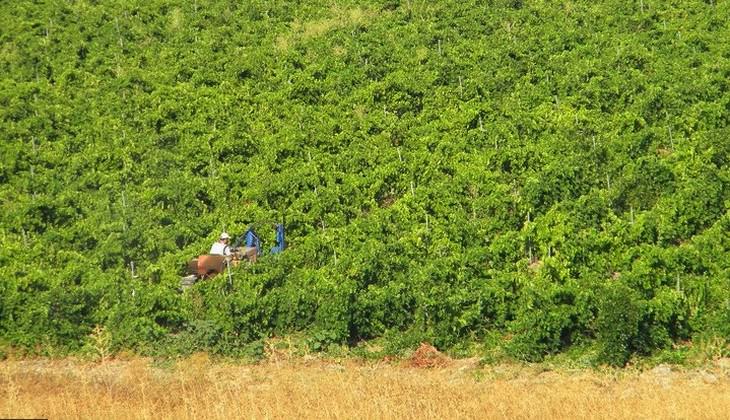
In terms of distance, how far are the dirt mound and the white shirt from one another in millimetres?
4098

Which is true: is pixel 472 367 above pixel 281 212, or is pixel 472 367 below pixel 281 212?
below

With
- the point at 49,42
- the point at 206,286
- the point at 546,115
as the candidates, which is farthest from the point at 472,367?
the point at 49,42

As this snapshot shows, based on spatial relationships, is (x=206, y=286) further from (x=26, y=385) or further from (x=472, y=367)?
(x=472, y=367)

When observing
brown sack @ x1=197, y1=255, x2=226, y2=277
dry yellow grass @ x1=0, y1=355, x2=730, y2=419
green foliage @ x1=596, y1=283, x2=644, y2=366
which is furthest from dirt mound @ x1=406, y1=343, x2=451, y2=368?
brown sack @ x1=197, y1=255, x2=226, y2=277

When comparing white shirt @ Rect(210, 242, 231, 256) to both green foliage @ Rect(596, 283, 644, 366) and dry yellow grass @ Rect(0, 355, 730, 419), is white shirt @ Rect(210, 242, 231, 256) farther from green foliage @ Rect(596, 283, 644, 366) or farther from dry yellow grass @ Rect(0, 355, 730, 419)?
green foliage @ Rect(596, 283, 644, 366)

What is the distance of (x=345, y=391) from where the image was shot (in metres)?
10.9

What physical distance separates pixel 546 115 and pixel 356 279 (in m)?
7.49

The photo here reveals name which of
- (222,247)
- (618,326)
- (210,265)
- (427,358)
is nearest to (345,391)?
(427,358)

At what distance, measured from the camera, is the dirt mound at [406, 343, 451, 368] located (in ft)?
41.6

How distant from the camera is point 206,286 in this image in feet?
46.1

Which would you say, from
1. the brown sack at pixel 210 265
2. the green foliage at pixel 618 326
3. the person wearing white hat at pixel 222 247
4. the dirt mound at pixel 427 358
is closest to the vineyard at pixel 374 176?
the green foliage at pixel 618 326

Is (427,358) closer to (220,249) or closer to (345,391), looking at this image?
(345,391)

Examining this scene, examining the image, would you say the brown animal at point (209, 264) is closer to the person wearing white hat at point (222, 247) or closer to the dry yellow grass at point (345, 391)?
the person wearing white hat at point (222, 247)

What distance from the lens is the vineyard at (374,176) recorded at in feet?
43.7
